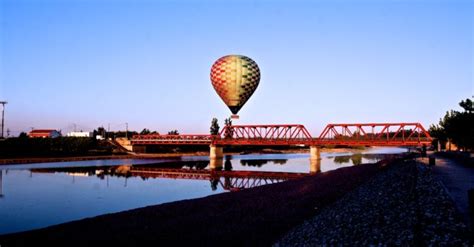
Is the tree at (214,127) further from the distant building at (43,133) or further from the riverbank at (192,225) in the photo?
the riverbank at (192,225)

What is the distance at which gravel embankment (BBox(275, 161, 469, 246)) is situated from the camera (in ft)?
41.5

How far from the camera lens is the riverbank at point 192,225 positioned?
18.4 meters

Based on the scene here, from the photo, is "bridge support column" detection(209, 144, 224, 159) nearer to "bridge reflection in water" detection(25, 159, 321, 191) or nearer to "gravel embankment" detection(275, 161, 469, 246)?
"bridge reflection in water" detection(25, 159, 321, 191)

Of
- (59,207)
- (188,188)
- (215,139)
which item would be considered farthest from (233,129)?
(59,207)

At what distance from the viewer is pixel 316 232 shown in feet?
53.6

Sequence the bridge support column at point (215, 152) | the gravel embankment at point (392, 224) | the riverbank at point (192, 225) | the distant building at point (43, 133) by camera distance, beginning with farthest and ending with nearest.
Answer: the distant building at point (43, 133) → the bridge support column at point (215, 152) → the riverbank at point (192, 225) → the gravel embankment at point (392, 224)

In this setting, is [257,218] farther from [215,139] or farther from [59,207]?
[215,139]

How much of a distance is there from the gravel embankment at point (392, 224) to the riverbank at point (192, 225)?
7.41ft

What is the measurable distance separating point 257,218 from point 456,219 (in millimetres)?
11136

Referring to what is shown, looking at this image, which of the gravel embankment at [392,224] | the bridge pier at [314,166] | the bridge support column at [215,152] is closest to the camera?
the gravel embankment at [392,224]

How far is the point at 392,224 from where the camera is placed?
47.8 feet

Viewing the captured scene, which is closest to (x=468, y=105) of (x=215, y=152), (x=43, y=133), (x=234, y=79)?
(x=234, y=79)

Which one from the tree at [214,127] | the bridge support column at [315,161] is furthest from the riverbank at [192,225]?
the tree at [214,127]

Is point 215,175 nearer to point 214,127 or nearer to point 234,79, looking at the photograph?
point 234,79
